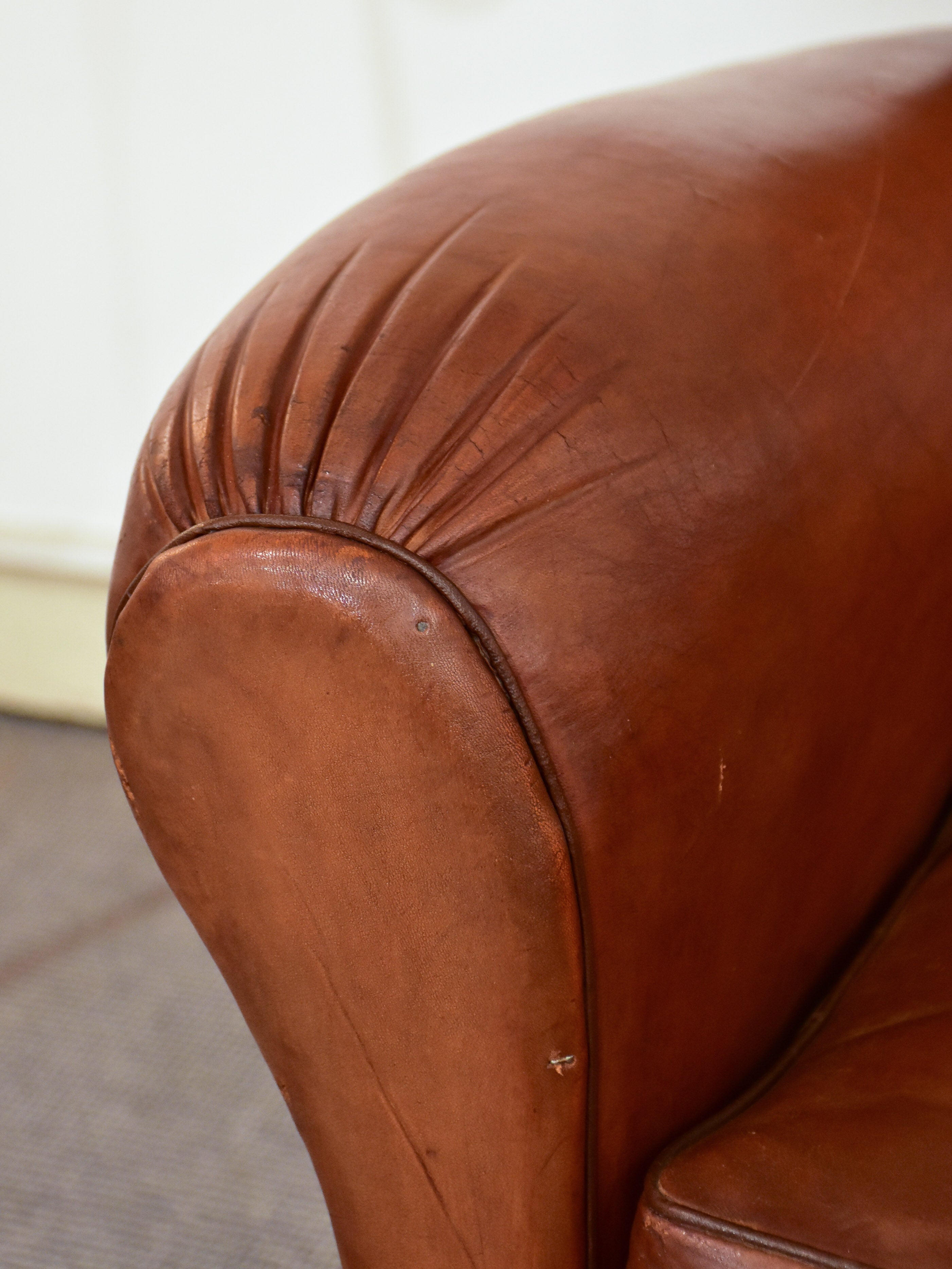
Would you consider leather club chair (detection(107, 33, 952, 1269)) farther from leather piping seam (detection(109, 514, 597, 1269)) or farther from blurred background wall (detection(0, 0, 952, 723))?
blurred background wall (detection(0, 0, 952, 723))

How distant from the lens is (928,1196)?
385mm

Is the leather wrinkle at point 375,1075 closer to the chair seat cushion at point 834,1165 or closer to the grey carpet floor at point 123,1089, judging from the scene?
the chair seat cushion at point 834,1165

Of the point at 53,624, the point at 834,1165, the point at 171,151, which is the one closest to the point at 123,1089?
the point at 53,624

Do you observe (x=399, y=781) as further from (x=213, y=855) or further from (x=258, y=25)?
(x=258, y=25)

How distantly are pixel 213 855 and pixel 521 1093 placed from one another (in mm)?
137

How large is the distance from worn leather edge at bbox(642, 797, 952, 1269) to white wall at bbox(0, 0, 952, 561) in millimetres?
739

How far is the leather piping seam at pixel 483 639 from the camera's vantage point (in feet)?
1.20

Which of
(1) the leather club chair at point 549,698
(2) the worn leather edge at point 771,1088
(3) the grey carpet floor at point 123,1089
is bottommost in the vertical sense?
(3) the grey carpet floor at point 123,1089

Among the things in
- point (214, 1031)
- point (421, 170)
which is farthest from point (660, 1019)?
point (214, 1031)

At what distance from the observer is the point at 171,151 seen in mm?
1316

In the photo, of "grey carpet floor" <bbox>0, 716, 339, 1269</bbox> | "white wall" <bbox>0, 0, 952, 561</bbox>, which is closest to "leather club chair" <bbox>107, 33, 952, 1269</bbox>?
Result: "grey carpet floor" <bbox>0, 716, 339, 1269</bbox>

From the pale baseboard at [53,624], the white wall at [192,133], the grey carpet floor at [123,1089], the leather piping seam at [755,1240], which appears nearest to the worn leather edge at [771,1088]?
the leather piping seam at [755,1240]

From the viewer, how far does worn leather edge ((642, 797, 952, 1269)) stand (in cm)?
38

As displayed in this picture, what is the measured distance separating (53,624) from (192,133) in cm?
66
